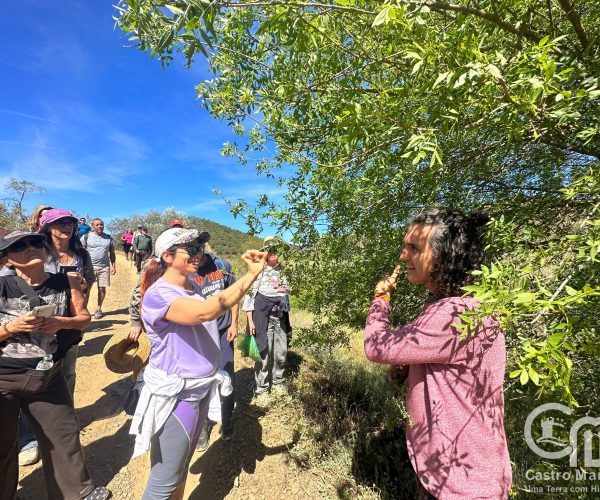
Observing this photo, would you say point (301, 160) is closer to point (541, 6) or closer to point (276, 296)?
point (541, 6)

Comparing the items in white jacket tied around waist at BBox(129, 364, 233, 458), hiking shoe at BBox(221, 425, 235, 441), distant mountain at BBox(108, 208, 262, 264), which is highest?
distant mountain at BBox(108, 208, 262, 264)

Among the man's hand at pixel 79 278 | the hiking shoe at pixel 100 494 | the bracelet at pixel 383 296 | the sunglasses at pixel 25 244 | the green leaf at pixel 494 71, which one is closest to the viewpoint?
the green leaf at pixel 494 71

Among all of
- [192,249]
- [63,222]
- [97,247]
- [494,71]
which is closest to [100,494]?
[192,249]

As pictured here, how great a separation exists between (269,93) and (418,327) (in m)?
1.72

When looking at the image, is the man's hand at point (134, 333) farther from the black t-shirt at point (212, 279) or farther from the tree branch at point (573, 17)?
the tree branch at point (573, 17)

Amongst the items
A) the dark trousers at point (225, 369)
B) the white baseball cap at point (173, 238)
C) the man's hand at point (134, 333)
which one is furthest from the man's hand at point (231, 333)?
the white baseball cap at point (173, 238)

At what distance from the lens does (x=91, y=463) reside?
3.53 m

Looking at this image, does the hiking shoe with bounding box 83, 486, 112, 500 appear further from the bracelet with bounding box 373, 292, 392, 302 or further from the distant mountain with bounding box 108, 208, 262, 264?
the distant mountain with bounding box 108, 208, 262, 264

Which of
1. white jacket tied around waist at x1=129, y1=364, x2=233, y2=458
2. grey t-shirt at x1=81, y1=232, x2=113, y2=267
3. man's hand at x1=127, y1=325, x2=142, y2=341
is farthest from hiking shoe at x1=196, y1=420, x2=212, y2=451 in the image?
grey t-shirt at x1=81, y1=232, x2=113, y2=267

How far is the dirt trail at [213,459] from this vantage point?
3295 mm

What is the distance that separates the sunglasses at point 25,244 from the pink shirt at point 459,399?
9.30ft

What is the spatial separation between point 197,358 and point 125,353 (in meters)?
1.53

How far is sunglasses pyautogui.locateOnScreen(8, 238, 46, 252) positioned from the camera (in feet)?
8.46

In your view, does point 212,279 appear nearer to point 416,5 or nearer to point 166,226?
point 416,5
